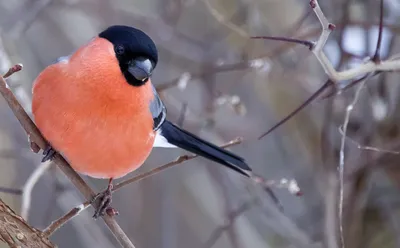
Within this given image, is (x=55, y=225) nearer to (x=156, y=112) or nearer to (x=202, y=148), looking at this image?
(x=156, y=112)

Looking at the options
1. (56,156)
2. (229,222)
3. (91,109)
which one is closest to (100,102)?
(91,109)

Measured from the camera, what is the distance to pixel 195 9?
2453 millimetres

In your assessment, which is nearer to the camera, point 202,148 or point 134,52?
point 134,52

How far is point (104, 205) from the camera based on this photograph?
1.19 meters

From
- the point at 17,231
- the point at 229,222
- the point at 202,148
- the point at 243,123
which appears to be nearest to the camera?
the point at 17,231

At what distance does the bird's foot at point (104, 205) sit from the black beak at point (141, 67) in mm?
223

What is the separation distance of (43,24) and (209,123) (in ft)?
2.79

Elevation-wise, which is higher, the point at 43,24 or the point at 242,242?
the point at 43,24

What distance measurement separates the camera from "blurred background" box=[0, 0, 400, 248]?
1.95 m

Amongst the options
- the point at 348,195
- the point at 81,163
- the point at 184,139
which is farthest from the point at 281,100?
the point at 81,163

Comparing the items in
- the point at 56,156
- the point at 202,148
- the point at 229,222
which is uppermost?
the point at 56,156

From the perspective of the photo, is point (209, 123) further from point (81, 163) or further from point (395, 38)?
point (81, 163)

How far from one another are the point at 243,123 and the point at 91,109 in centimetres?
120

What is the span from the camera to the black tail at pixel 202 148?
1.41 m
